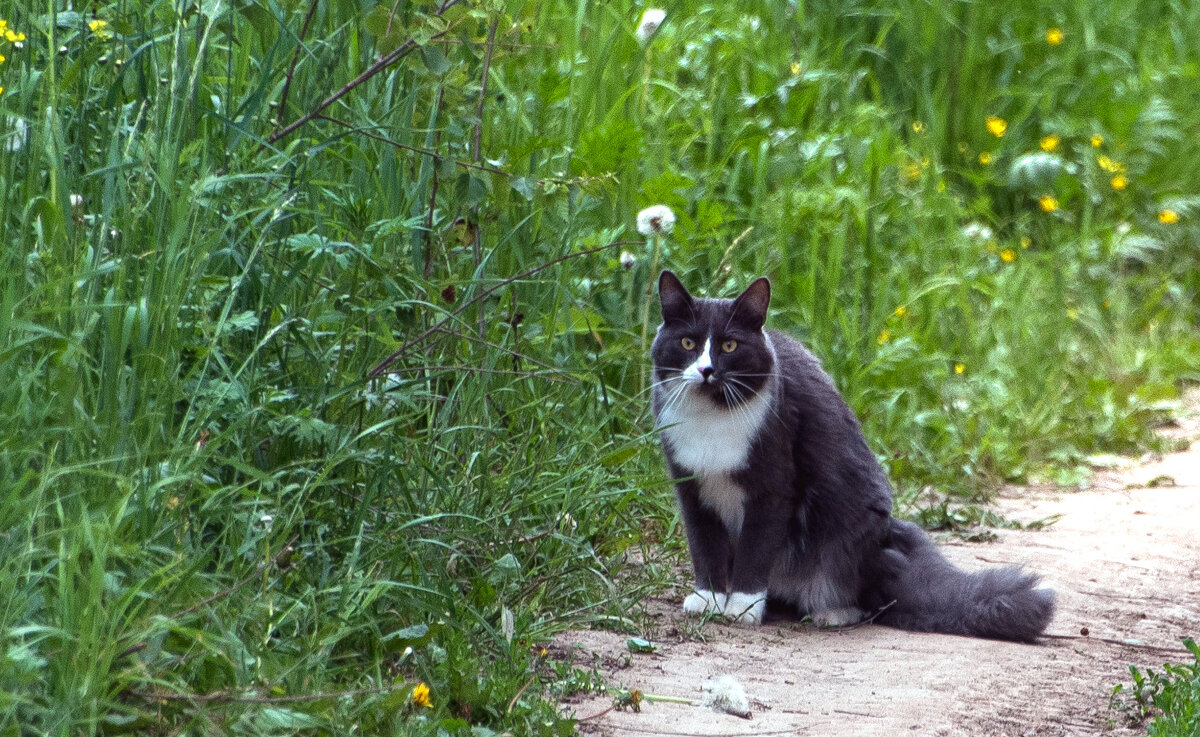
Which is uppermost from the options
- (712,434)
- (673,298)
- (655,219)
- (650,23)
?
(650,23)

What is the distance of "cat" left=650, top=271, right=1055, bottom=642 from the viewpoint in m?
3.53

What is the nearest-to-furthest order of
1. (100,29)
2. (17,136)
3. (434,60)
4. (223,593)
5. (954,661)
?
(223,593), (17,136), (100,29), (434,60), (954,661)

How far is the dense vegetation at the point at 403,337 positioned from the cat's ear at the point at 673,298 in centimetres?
27

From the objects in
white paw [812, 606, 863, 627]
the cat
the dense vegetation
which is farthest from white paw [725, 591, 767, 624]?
the dense vegetation

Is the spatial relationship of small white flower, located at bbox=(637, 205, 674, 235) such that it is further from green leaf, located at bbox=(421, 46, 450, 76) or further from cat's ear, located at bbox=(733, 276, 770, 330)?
green leaf, located at bbox=(421, 46, 450, 76)

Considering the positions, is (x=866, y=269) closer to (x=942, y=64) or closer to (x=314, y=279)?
(x=942, y=64)

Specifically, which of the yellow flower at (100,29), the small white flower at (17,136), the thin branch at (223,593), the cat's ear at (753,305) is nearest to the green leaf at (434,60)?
the yellow flower at (100,29)

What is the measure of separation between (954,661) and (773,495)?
2.06ft

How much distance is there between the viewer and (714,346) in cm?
360

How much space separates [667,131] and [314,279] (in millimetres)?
2519

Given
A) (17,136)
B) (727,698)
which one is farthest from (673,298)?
(17,136)

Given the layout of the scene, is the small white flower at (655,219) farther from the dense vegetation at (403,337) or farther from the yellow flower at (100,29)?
the yellow flower at (100,29)

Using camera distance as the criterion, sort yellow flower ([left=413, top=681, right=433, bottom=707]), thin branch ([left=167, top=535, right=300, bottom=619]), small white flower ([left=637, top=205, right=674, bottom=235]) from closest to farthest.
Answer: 1. thin branch ([left=167, top=535, right=300, bottom=619])
2. yellow flower ([left=413, top=681, right=433, bottom=707])
3. small white flower ([left=637, top=205, right=674, bottom=235])

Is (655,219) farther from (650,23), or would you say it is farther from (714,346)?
(650,23)
